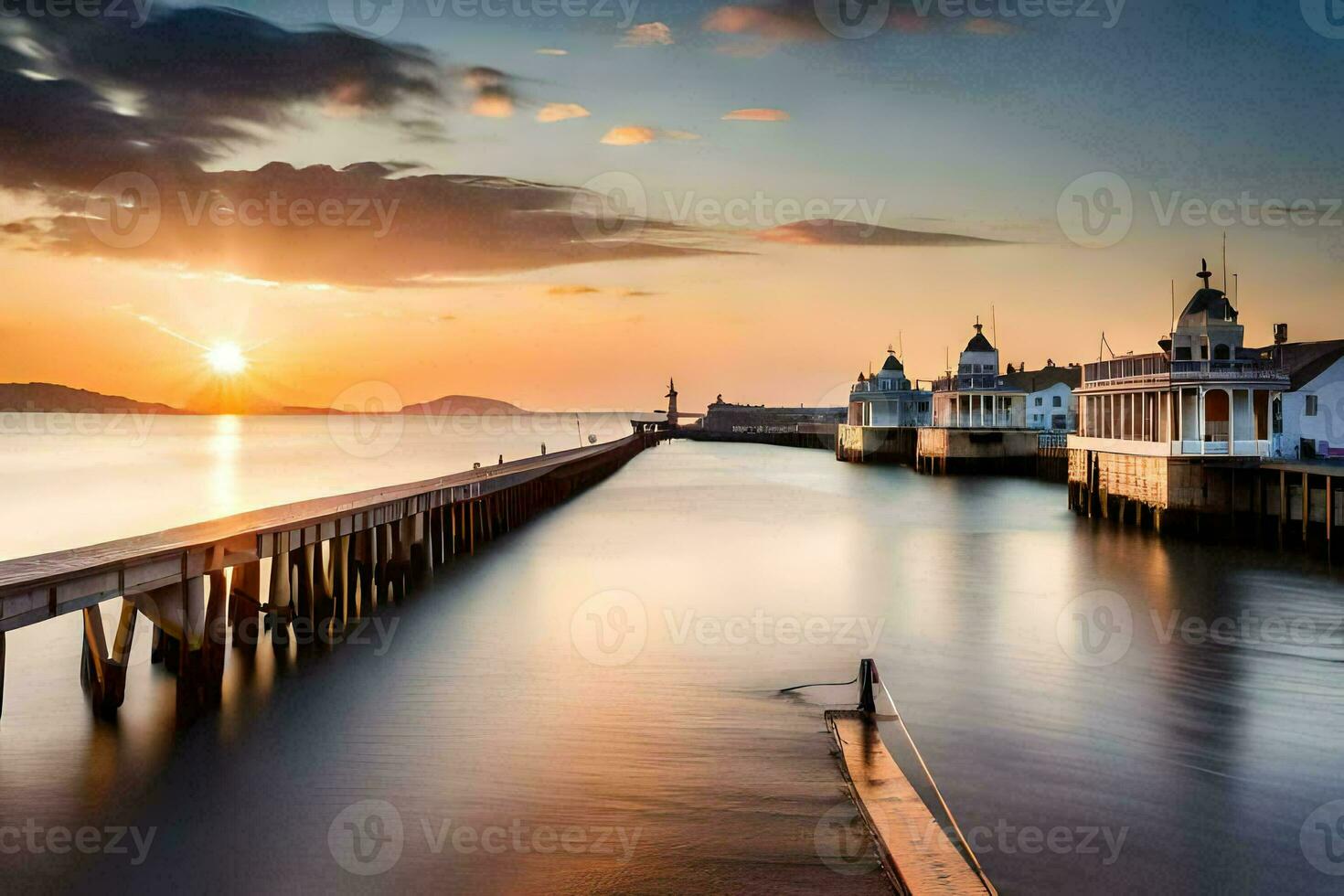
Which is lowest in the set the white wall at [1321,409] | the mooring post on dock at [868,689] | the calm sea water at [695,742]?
the calm sea water at [695,742]

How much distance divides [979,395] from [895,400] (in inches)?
954

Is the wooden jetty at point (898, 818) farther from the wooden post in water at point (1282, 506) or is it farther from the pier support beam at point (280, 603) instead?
the wooden post in water at point (1282, 506)

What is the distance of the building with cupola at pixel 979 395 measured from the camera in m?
76.0

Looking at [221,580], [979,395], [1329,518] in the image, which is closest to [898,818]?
[221,580]

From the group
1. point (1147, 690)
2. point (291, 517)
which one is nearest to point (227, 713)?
point (291, 517)

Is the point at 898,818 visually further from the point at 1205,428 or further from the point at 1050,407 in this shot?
the point at 1050,407

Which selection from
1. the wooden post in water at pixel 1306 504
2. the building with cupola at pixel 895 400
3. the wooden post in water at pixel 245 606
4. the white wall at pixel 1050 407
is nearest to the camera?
the wooden post in water at pixel 245 606

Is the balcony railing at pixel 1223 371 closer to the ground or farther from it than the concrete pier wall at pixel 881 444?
farther from it

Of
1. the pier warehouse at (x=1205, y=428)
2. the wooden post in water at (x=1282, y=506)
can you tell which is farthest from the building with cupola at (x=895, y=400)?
the wooden post in water at (x=1282, y=506)

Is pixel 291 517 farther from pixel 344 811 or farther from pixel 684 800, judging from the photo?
pixel 684 800

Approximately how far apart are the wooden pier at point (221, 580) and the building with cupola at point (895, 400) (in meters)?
76.0

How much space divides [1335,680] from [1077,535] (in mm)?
23803

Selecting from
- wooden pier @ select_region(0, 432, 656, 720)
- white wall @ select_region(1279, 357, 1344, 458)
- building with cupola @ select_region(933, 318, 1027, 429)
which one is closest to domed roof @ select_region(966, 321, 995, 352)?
building with cupola @ select_region(933, 318, 1027, 429)

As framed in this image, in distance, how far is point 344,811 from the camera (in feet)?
35.1
